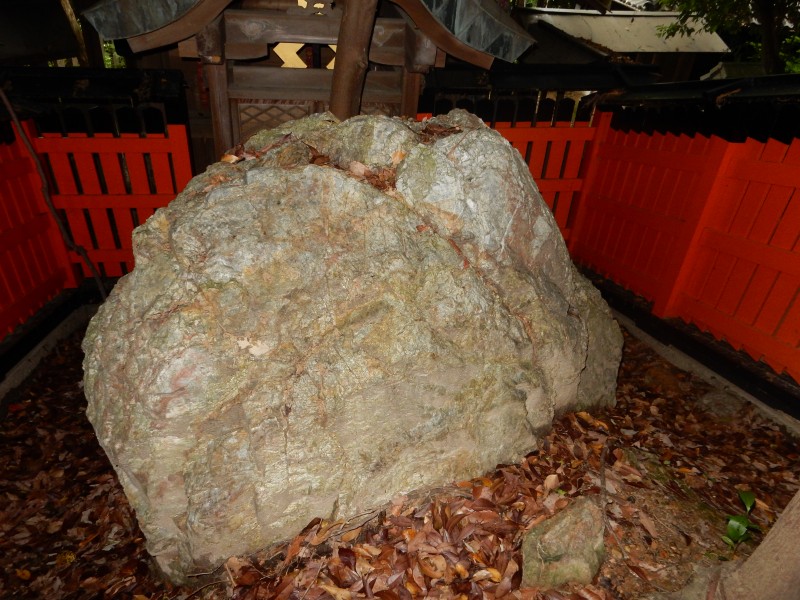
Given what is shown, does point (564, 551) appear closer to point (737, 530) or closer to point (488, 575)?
point (488, 575)

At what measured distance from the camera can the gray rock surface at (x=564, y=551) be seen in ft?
8.11

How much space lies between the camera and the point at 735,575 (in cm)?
228

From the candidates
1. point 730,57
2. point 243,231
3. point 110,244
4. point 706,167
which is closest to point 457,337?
point 243,231

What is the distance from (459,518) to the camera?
2830 millimetres

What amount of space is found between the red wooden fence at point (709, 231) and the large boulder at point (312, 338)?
11.5ft

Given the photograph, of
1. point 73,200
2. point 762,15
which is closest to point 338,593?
point 73,200

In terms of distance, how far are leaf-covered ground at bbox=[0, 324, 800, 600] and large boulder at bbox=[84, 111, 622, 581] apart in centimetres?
22

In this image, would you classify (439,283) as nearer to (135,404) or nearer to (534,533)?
(534,533)

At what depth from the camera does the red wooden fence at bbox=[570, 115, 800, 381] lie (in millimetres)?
4594

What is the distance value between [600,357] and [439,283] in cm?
219

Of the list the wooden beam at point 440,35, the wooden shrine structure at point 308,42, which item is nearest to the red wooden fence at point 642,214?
the wooden shrine structure at point 308,42

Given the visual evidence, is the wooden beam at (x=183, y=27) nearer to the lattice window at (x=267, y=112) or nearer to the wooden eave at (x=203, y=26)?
the wooden eave at (x=203, y=26)

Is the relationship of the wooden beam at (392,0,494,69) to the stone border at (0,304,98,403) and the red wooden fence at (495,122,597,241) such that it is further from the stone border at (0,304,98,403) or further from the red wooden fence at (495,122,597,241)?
the stone border at (0,304,98,403)

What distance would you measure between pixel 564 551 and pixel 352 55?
14.2ft
